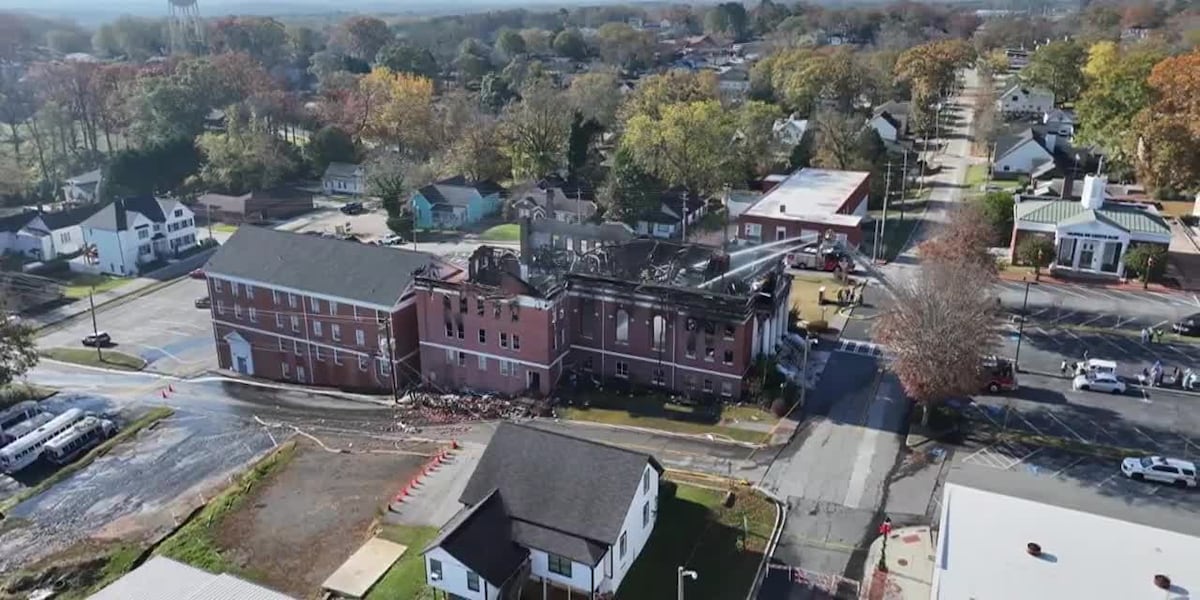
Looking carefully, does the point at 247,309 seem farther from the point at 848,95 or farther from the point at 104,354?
the point at 848,95

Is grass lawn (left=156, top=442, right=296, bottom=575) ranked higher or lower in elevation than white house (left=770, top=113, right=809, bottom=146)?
lower

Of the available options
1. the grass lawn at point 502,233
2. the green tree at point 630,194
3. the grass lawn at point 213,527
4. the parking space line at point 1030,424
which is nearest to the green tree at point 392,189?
the grass lawn at point 502,233

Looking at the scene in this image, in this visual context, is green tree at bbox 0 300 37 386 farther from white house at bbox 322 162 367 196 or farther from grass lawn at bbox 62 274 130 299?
white house at bbox 322 162 367 196

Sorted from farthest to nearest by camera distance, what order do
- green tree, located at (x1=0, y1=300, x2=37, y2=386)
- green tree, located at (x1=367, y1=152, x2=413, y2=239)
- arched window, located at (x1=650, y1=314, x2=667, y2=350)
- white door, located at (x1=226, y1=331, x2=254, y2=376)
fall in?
1. green tree, located at (x1=367, y1=152, x2=413, y2=239)
2. white door, located at (x1=226, y1=331, x2=254, y2=376)
3. green tree, located at (x1=0, y1=300, x2=37, y2=386)
4. arched window, located at (x1=650, y1=314, x2=667, y2=350)

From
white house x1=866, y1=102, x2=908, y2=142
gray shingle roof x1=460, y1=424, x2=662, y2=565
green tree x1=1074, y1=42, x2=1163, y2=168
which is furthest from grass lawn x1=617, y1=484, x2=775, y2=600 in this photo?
white house x1=866, y1=102, x2=908, y2=142

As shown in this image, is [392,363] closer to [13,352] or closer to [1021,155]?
[13,352]
